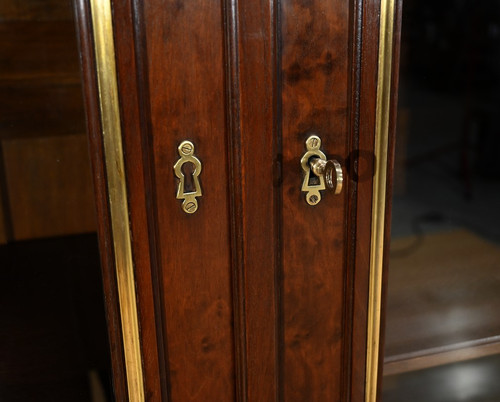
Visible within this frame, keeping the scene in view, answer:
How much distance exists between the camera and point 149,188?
677mm

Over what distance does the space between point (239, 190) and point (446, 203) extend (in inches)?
15.0

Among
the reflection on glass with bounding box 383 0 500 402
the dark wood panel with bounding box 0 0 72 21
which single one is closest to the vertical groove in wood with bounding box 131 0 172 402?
the dark wood panel with bounding box 0 0 72 21

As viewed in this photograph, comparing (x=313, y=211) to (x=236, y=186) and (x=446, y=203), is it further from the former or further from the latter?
(x=446, y=203)

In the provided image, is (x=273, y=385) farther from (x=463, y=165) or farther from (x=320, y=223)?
(x=463, y=165)

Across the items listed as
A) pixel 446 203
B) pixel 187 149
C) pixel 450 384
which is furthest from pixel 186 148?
pixel 450 384

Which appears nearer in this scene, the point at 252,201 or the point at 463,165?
the point at 252,201

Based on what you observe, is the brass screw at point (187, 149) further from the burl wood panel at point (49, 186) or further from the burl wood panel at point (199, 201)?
the burl wood panel at point (49, 186)

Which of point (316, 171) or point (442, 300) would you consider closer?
point (316, 171)

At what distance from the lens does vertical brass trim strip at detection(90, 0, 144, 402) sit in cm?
61

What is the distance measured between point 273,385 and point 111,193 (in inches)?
13.8

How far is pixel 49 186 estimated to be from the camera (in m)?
0.72

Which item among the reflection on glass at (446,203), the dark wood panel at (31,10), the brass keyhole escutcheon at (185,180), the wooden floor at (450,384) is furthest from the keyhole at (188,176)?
the wooden floor at (450,384)

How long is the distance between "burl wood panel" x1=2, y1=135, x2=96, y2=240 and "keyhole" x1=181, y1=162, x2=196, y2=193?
13 centimetres

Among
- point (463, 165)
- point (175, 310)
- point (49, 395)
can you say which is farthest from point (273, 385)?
point (463, 165)
